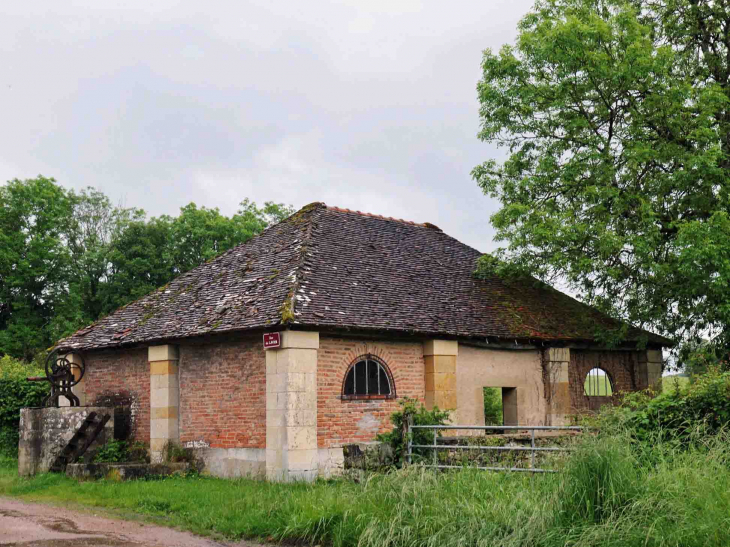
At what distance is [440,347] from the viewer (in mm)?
16312

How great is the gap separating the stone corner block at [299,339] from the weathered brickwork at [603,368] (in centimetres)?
759

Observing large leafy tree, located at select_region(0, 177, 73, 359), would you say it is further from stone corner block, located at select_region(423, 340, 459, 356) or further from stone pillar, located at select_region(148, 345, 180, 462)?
stone corner block, located at select_region(423, 340, 459, 356)

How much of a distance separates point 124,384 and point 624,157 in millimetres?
13106

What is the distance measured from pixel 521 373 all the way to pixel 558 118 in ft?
22.2

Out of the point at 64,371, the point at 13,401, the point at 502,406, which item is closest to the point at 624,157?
the point at 502,406

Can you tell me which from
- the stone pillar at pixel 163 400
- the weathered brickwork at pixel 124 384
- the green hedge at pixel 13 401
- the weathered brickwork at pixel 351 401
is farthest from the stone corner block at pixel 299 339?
the green hedge at pixel 13 401

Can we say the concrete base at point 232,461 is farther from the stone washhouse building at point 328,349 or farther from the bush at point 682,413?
the bush at point 682,413

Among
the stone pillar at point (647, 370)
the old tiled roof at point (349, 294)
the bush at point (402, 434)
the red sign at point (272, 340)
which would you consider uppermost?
the old tiled roof at point (349, 294)

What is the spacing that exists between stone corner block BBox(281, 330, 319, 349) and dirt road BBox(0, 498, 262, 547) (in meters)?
4.20

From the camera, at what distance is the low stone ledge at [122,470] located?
1494 cm

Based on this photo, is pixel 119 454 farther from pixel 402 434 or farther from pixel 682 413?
pixel 682 413

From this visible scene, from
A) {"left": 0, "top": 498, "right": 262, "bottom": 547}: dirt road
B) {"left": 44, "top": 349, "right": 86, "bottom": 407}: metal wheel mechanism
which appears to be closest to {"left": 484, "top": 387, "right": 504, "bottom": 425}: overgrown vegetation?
{"left": 44, "top": 349, "right": 86, "bottom": 407}: metal wheel mechanism

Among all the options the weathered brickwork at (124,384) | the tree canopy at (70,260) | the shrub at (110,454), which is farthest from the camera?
the tree canopy at (70,260)

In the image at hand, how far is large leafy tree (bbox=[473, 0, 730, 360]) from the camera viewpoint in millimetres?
17188
